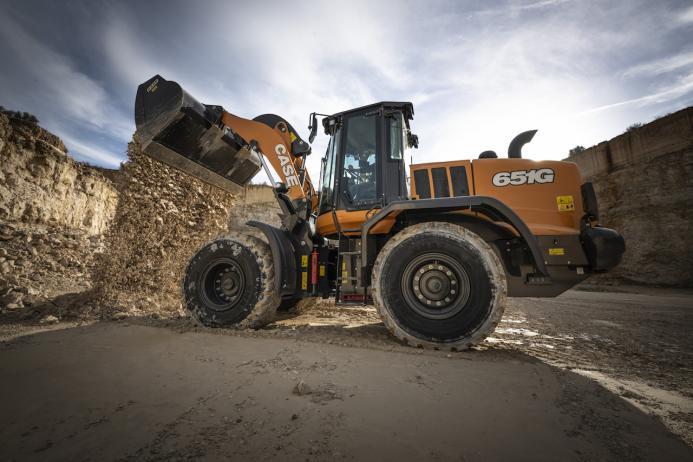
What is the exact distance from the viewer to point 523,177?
336 centimetres

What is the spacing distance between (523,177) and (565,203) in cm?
52

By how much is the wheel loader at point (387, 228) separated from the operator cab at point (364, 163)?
0.05ft

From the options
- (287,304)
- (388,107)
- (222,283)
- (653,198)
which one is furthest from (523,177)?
(653,198)

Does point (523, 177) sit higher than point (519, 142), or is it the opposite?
point (519, 142)

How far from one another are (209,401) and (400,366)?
137 cm

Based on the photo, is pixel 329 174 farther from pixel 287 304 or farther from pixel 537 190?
pixel 537 190

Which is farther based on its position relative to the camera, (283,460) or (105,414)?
(105,414)

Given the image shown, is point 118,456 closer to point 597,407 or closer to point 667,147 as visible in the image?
point 597,407

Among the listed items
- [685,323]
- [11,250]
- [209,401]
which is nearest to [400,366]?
[209,401]

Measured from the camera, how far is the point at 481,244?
9.47ft

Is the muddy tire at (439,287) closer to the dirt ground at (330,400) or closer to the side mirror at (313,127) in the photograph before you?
the dirt ground at (330,400)

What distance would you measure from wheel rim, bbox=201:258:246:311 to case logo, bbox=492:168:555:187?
3.40 meters

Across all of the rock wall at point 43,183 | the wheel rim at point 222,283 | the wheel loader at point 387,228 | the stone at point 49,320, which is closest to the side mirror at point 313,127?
the wheel loader at point 387,228

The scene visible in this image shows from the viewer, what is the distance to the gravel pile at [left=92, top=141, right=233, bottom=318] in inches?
221
